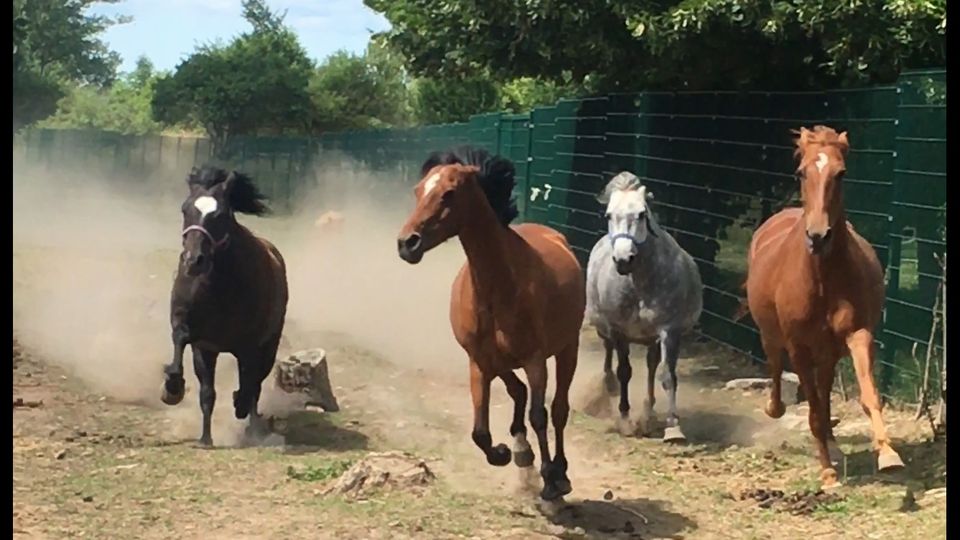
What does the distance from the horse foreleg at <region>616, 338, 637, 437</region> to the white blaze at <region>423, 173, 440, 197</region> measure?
71.5 inches

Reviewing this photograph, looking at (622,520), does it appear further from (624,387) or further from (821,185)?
(821,185)

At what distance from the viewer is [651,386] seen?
5.93 m

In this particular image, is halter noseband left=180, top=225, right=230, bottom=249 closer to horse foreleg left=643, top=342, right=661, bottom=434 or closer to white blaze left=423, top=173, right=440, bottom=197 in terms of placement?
white blaze left=423, top=173, right=440, bottom=197

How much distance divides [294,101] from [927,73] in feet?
10.3

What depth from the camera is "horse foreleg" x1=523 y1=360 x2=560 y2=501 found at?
429cm

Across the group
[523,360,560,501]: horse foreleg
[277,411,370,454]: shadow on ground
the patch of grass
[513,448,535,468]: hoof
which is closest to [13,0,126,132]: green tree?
the patch of grass

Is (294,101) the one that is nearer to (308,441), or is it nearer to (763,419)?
(308,441)

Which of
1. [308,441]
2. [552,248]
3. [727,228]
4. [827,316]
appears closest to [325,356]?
[308,441]

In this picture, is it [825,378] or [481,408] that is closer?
[481,408]

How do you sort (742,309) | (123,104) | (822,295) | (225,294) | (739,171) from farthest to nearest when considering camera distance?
(739,171)
(742,309)
(822,295)
(225,294)
(123,104)

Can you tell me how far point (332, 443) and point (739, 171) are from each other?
2.97 m

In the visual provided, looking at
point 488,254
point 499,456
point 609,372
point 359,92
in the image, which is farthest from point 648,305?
point 359,92

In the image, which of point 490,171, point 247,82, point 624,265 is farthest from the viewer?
point 624,265

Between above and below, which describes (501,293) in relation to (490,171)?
below
